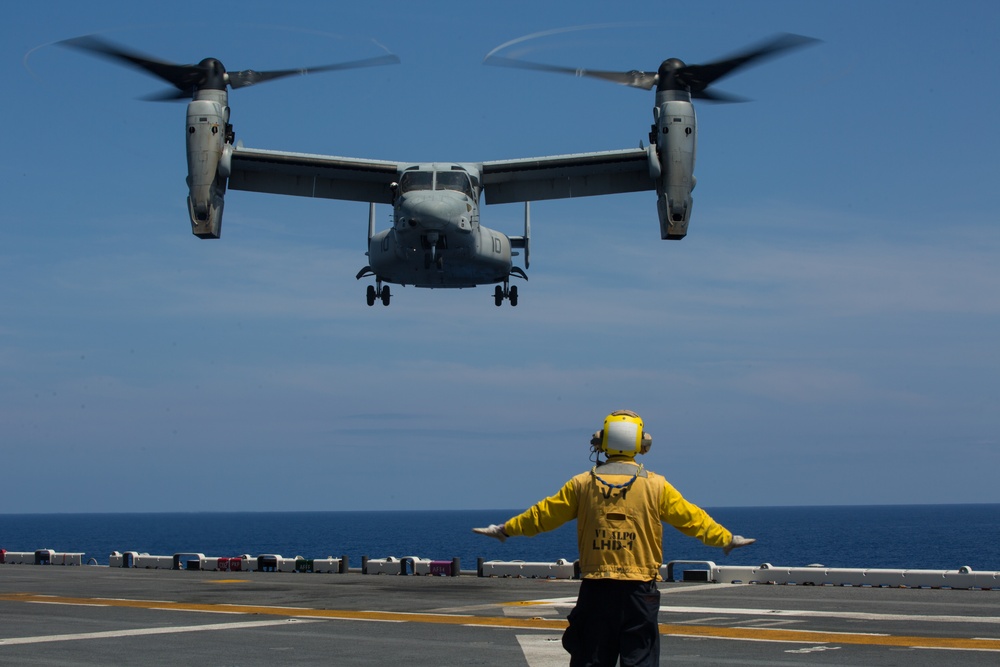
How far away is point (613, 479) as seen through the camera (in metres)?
6.75

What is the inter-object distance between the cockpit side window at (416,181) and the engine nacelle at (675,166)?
19.6ft

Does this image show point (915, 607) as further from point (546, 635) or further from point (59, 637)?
point (59, 637)

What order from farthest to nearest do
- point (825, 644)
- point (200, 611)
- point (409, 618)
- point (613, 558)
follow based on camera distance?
point (200, 611) < point (409, 618) < point (825, 644) < point (613, 558)

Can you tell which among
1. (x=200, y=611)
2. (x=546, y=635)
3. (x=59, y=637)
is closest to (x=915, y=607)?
(x=546, y=635)

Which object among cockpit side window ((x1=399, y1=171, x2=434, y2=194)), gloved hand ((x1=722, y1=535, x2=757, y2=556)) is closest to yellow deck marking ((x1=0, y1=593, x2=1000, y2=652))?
gloved hand ((x1=722, y1=535, x2=757, y2=556))

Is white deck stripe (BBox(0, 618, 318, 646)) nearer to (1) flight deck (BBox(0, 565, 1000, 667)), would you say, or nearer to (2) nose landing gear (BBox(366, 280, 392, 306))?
(1) flight deck (BBox(0, 565, 1000, 667))

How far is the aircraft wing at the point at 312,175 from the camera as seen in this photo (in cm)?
3291

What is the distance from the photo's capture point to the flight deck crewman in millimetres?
6613

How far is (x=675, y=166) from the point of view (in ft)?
97.8

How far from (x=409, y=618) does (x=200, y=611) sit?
14.1ft

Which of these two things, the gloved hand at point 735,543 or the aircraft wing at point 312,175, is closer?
the gloved hand at point 735,543

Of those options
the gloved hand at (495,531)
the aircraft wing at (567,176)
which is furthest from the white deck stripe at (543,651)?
the aircraft wing at (567,176)

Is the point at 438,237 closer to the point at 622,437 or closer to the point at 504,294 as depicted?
the point at 504,294

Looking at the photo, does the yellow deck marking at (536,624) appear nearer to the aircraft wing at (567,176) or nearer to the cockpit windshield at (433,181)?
the cockpit windshield at (433,181)
